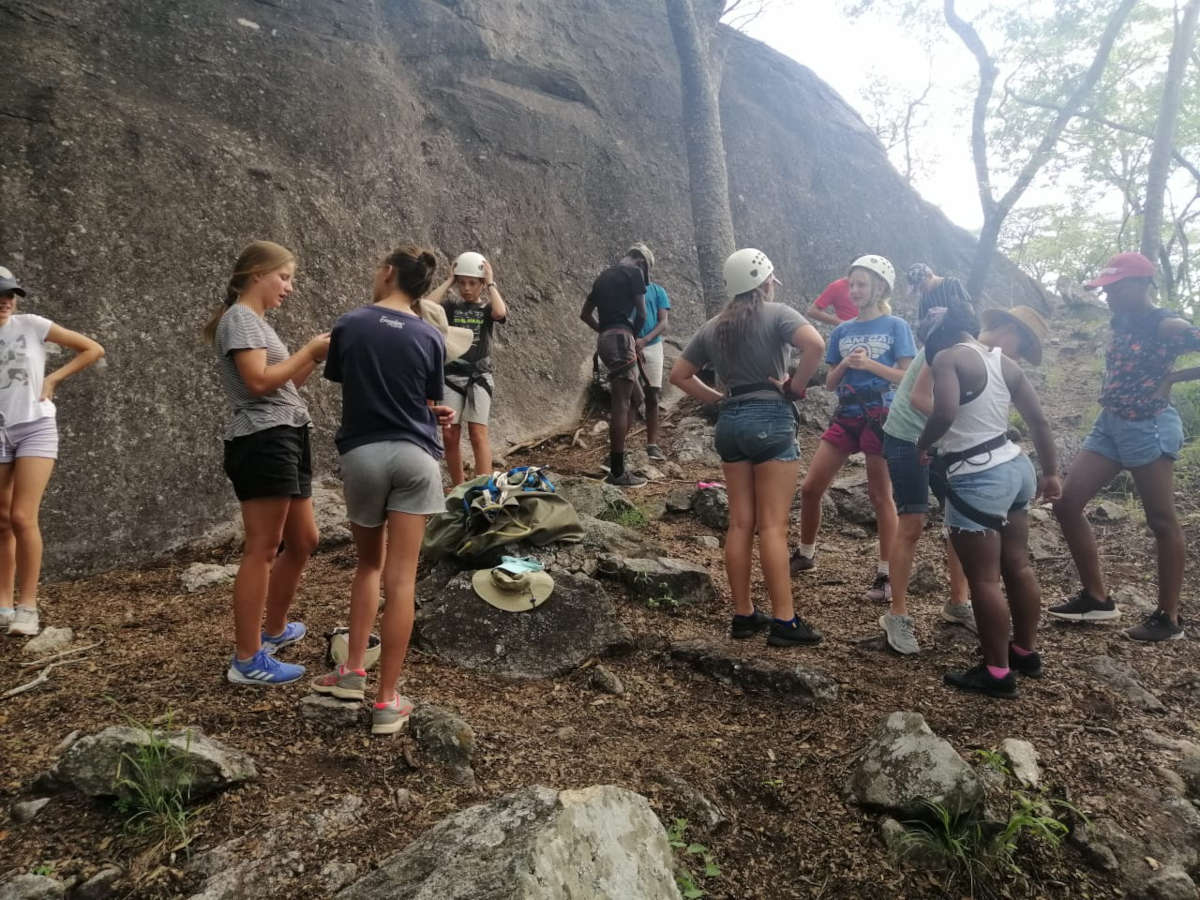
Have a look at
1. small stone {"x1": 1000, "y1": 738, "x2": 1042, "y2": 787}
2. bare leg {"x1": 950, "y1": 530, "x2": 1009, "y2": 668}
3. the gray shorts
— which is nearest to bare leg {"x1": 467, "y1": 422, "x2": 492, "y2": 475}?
the gray shorts

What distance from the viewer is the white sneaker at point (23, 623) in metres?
4.06

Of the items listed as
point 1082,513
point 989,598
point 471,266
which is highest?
point 471,266

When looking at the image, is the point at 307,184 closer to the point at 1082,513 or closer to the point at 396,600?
the point at 396,600

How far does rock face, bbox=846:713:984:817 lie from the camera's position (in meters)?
2.60

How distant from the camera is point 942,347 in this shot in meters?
3.74

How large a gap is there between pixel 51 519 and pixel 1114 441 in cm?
755

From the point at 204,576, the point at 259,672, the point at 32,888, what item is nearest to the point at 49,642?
the point at 204,576

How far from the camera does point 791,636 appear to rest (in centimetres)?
410

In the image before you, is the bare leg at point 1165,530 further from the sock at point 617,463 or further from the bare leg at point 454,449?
the bare leg at point 454,449

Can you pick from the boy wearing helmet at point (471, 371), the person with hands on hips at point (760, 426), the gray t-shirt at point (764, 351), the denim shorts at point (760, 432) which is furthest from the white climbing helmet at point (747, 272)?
the boy wearing helmet at point (471, 371)

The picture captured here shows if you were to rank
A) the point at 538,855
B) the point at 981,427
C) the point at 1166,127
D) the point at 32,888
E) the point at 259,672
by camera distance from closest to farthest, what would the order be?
1. the point at 538,855
2. the point at 32,888
3. the point at 259,672
4. the point at 981,427
5. the point at 1166,127

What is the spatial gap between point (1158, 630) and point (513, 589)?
Answer: 3.94 meters

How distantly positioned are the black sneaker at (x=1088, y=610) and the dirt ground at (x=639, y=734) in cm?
9

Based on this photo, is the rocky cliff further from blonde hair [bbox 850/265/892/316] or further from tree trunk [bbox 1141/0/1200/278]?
tree trunk [bbox 1141/0/1200/278]
